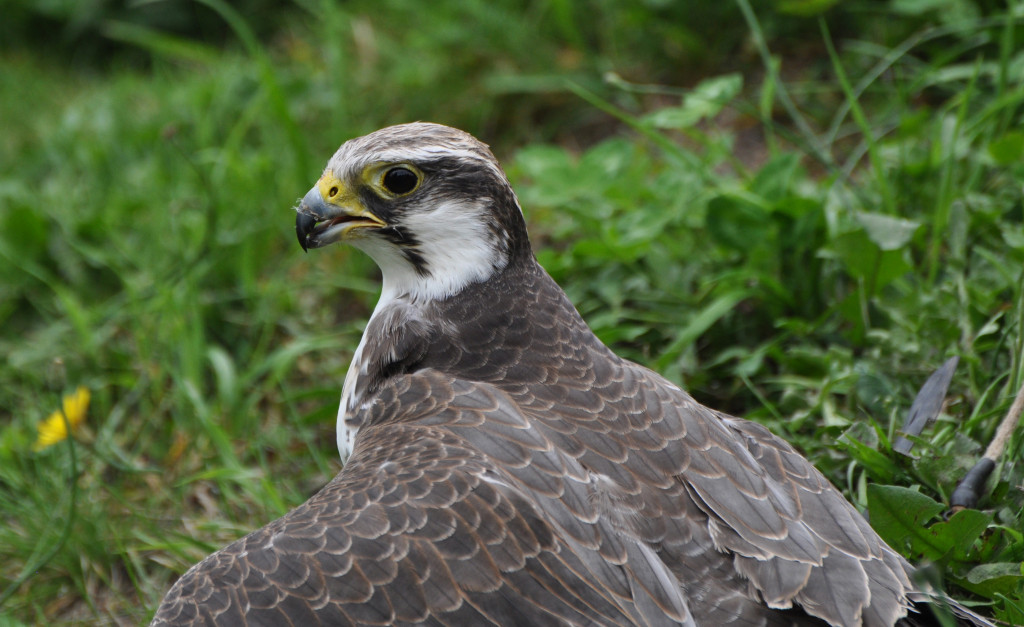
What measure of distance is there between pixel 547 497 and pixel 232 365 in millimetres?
2471

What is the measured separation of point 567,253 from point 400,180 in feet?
5.08

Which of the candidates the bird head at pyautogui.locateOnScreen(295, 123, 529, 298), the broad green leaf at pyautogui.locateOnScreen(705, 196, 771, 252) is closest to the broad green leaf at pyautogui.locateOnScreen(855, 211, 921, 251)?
the broad green leaf at pyautogui.locateOnScreen(705, 196, 771, 252)

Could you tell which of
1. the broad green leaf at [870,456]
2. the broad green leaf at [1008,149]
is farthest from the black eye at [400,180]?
the broad green leaf at [1008,149]

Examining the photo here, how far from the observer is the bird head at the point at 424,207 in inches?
119

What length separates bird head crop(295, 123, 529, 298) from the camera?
3.03 metres

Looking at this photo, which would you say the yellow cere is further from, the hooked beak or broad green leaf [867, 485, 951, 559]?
broad green leaf [867, 485, 951, 559]

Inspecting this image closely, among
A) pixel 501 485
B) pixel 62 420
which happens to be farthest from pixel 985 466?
pixel 62 420

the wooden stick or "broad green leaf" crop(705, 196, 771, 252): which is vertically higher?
"broad green leaf" crop(705, 196, 771, 252)

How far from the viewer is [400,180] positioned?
10.0 ft

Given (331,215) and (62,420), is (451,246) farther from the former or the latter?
(62,420)

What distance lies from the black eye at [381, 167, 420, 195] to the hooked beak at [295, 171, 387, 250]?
0.10 m

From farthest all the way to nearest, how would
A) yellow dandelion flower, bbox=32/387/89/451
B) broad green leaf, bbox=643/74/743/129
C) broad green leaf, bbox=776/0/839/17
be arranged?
1. broad green leaf, bbox=776/0/839/17
2. broad green leaf, bbox=643/74/743/129
3. yellow dandelion flower, bbox=32/387/89/451

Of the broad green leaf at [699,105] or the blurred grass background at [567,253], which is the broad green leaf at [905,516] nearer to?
the blurred grass background at [567,253]

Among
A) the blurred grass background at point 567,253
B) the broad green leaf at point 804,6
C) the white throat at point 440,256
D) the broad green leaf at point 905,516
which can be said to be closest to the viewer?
the broad green leaf at point 905,516
